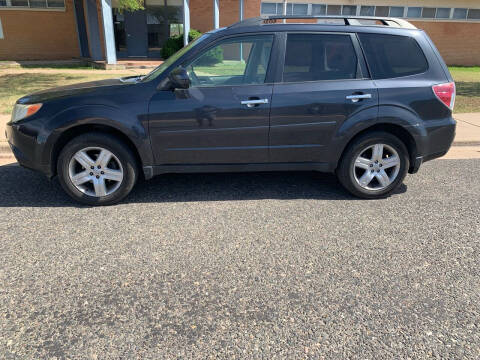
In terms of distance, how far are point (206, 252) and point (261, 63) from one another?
7.24 feet

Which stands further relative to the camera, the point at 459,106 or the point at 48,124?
the point at 459,106

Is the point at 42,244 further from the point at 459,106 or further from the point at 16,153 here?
the point at 459,106

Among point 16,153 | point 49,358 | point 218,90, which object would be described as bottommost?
point 49,358

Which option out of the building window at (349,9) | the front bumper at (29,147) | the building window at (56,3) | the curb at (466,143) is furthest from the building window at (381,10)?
the front bumper at (29,147)

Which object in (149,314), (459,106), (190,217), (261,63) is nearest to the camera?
(149,314)

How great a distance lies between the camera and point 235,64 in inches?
176

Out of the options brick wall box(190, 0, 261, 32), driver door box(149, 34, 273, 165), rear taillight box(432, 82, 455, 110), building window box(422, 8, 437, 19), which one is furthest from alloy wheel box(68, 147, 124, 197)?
building window box(422, 8, 437, 19)

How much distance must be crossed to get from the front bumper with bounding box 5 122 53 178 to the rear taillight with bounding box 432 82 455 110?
432cm

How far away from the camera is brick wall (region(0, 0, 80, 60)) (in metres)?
19.1

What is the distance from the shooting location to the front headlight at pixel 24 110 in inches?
163

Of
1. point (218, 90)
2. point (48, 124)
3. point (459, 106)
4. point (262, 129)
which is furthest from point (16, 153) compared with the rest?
point (459, 106)

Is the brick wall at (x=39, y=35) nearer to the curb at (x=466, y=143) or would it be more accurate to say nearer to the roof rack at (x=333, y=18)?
the roof rack at (x=333, y=18)

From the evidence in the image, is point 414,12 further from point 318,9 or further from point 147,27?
point 147,27

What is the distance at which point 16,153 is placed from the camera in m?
4.29
